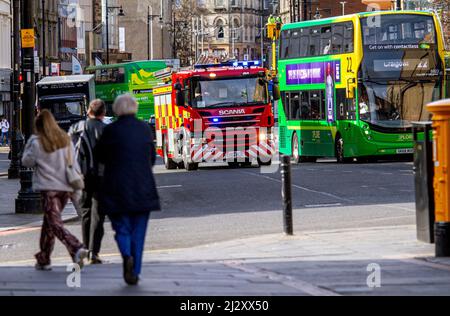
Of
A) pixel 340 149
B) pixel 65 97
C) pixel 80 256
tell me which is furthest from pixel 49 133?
pixel 65 97

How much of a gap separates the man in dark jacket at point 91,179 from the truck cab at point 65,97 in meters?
42.9

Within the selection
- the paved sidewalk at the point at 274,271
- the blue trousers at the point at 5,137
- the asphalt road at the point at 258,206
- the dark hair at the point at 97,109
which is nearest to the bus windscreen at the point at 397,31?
the asphalt road at the point at 258,206

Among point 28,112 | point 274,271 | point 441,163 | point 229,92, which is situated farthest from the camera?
point 229,92

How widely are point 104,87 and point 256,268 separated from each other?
7035cm

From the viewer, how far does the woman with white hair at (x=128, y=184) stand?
11859 millimetres

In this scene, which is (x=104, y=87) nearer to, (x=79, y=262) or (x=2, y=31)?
(x=2, y=31)

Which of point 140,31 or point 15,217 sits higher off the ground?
point 140,31

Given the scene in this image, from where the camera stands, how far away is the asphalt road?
64.0ft

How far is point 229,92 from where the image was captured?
132ft

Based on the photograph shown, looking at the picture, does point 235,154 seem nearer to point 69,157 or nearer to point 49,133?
point 69,157

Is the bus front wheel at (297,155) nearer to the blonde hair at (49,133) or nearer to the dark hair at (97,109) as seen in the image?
the dark hair at (97,109)

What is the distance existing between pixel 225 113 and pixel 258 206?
51.0ft

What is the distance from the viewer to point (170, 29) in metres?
140

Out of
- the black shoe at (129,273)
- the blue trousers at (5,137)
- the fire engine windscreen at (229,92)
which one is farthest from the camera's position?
the blue trousers at (5,137)
